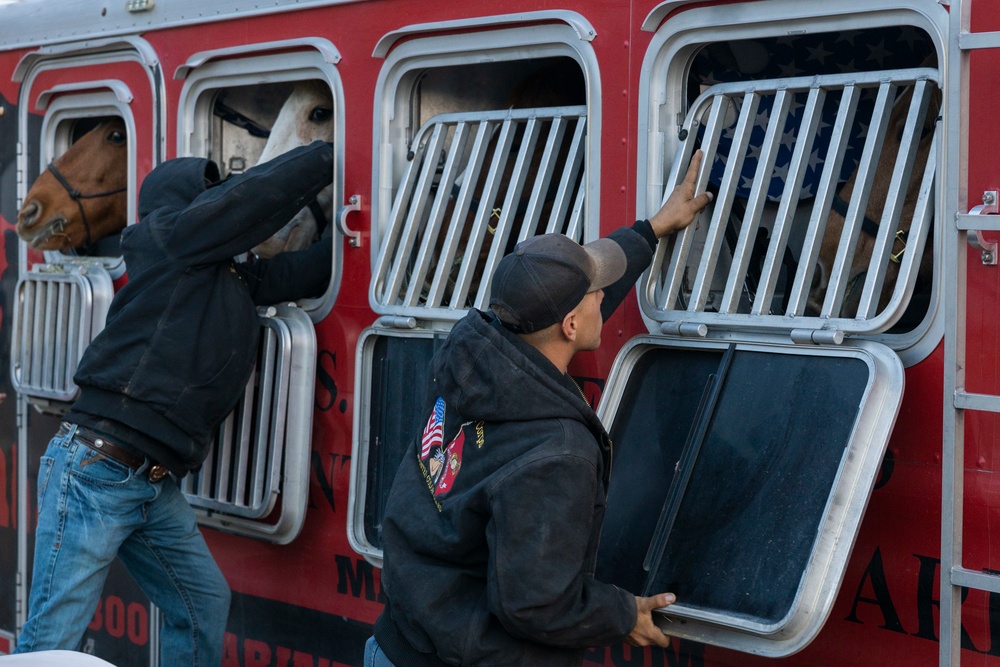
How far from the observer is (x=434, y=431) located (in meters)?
2.50

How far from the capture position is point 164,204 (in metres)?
3.57

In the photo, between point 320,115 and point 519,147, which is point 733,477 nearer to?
point 519,147

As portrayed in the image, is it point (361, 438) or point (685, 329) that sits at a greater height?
point (685, 329)

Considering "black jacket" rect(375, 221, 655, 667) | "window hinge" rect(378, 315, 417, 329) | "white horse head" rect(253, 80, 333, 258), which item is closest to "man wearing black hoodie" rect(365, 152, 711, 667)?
"black jacket" rect(375, 221, 655, 667)

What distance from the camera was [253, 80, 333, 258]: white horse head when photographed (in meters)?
3.99

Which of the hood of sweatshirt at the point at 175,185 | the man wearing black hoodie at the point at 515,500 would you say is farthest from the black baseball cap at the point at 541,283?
the hood of sweatshirt at the point at 175,185

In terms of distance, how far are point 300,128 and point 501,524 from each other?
2.22 meters

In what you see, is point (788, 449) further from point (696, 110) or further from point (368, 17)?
point (368, 17)

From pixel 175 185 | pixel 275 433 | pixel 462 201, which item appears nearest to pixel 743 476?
pixel 462 201

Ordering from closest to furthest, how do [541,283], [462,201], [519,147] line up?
[541,283]
[462,201]
[519,147]

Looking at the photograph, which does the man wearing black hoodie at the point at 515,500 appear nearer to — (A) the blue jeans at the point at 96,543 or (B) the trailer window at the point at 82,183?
(A) the blue jeans at the point at 96,543

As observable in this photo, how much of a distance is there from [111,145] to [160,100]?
536mm

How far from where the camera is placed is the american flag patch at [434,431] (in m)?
2.48

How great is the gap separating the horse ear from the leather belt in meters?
0.83
